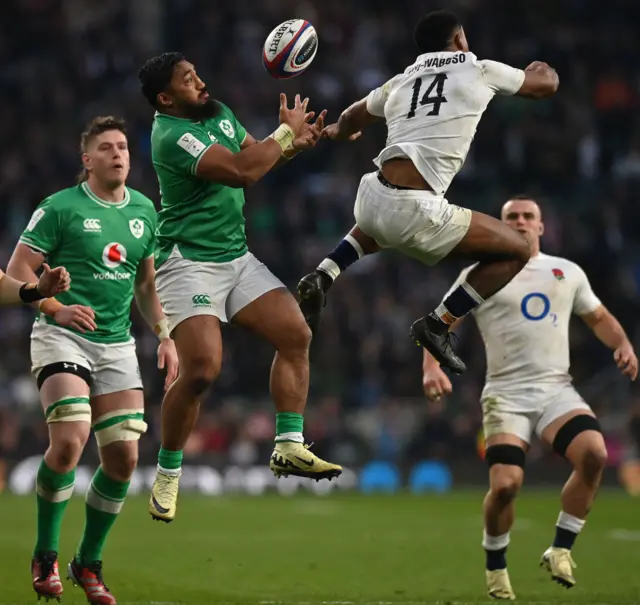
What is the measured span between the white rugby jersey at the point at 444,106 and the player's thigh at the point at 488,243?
0.97 feet

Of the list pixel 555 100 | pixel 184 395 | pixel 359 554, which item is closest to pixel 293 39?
pixel 184 395

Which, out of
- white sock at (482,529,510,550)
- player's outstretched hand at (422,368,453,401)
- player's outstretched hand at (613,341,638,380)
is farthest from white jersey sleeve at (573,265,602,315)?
white sock at (482,529,510,550)

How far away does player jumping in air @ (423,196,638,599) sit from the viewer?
31.3 feet

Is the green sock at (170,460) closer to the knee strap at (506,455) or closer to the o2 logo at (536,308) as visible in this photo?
the knee strap at (506,455)

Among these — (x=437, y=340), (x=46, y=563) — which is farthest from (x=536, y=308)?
(x=46, y=563)

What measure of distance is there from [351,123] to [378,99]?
0.33 m

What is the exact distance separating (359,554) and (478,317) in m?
3.21

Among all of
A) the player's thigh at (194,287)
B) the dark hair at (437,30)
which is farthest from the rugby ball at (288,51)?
the player's thigh at (194,287)

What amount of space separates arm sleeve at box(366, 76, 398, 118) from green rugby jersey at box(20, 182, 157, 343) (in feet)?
5.39

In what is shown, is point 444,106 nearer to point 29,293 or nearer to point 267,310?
point 267,310

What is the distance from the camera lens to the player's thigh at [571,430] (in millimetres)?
9578

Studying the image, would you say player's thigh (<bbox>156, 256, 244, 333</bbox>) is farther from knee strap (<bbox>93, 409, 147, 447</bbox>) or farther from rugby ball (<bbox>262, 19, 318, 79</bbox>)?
rugby ball (<bbox>262, 19, 318, 79</bbox>)

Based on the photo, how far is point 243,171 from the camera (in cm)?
773

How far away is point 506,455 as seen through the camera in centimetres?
965
